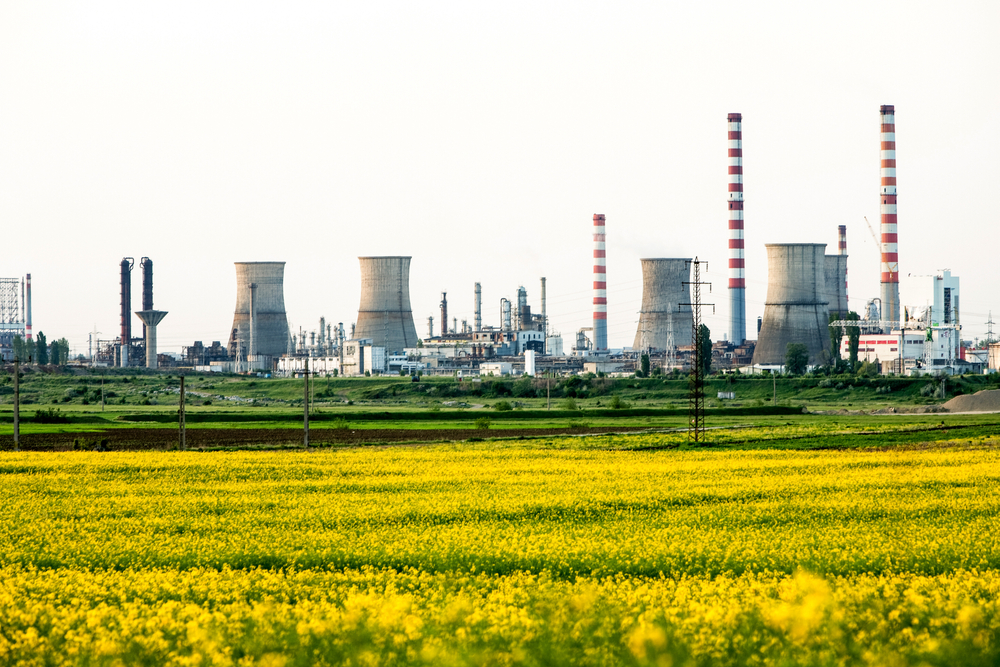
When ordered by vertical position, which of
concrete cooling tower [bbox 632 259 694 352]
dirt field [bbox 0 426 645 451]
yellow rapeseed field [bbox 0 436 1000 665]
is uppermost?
concrete cooling tower [bbox 632 259 694 352]

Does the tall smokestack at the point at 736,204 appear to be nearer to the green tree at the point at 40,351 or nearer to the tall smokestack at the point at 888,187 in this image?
the tall smokestack at the point at 888,187

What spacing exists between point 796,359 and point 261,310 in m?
37.3

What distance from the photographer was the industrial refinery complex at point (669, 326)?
67625mm

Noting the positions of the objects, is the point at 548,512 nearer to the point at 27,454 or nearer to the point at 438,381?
the point at 27,454

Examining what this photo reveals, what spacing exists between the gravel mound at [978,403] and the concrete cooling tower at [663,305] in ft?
86.1

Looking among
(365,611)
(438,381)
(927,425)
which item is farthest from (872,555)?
(438,381)

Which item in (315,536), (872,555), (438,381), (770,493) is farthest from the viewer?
(438,381)

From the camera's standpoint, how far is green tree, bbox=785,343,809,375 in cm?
6419

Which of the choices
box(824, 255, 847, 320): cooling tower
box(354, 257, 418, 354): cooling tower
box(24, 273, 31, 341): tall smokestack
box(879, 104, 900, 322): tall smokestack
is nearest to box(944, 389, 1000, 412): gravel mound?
box(879, 104, 900, 322): tall smokestack

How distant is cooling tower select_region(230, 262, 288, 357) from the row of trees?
50.0 ft

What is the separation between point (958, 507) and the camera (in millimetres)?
11273

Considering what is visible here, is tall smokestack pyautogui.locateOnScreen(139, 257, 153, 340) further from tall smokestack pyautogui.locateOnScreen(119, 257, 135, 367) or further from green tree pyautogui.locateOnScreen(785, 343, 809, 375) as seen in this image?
green tree pyautogui.locateOnScreen(785, 343, 809, 375)

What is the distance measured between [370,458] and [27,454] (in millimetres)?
6797

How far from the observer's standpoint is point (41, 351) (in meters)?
81.4
